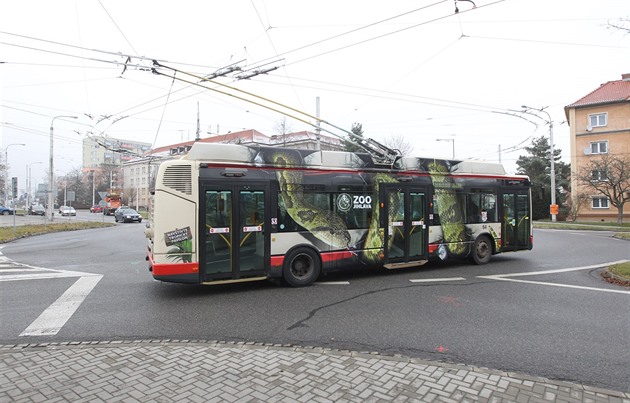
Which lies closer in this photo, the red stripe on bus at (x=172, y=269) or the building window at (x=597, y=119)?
the red stripe on bus at (x=172, y=269)

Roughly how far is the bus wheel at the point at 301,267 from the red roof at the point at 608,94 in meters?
44.0

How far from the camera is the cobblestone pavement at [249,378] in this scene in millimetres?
3434

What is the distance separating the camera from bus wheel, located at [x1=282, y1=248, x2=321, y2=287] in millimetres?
8078

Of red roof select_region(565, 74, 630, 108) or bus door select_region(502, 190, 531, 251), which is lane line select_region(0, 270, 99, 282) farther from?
red roof select_region(565, 74, 630, 108)

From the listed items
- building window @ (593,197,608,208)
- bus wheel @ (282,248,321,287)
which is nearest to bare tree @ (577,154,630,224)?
building window @ (593,197,608,208)

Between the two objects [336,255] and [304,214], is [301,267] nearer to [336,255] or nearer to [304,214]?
[336,255]

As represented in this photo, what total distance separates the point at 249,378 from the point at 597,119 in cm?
4873

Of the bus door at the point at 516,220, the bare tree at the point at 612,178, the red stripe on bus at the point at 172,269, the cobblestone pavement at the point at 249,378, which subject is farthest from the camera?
the bare tree at the point at 612,178

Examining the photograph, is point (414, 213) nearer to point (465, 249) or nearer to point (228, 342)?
point (465, 249)

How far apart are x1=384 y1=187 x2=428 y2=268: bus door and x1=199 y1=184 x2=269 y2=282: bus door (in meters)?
3.25

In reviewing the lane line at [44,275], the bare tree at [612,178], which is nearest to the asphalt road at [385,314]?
the lane line at [44,275]

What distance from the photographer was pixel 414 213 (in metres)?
9.91

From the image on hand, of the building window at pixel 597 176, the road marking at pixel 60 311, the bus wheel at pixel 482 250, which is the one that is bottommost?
the road marking at pixel 60 311

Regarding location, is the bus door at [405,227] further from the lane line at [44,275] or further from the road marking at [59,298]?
the lane line at [44,275]
